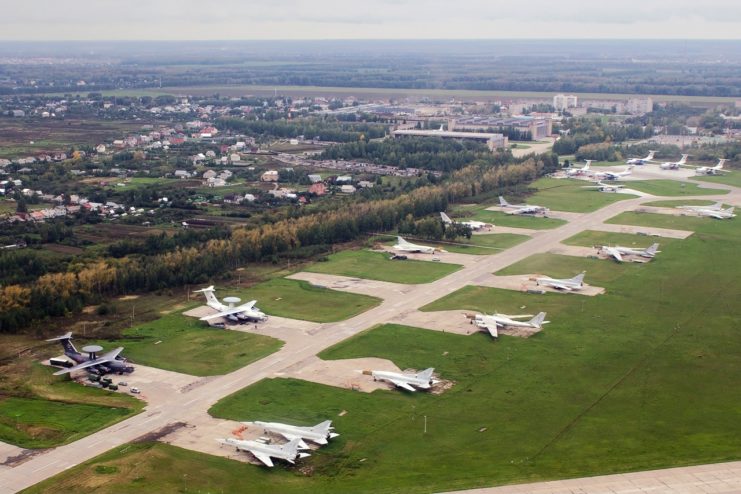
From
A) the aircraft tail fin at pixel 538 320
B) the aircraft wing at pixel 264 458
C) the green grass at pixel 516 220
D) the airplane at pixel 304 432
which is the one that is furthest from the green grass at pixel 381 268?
the aircraft wing at pixel 264 458

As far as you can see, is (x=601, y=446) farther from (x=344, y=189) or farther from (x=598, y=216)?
(x=344, y=189)

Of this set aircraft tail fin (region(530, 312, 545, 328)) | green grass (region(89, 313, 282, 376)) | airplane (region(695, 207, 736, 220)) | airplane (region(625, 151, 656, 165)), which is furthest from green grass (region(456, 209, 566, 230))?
green grass (region(89, 313, 282, 376))

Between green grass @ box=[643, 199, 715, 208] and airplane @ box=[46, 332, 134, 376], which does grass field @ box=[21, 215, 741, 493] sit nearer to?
airplane @ box=[46, 332, 134, 376]

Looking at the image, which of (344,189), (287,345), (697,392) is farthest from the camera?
(344,189)

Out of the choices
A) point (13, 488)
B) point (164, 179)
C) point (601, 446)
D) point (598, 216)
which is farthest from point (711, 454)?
point (164, 179)

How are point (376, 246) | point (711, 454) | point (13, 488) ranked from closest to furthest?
point (13, 488) < point (711, 454) < point (376, 246)

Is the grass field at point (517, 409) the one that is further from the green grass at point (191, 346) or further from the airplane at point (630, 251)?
the airplane at point (630, 251)

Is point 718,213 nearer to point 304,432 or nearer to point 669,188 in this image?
point 669,188

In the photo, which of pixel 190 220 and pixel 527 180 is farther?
pixel 527 180
